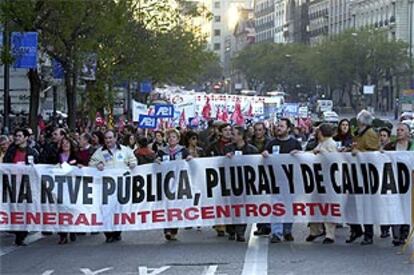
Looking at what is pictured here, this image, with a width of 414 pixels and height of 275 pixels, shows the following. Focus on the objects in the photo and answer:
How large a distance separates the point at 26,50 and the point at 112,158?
962 cm

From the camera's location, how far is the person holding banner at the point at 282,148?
15406 mm

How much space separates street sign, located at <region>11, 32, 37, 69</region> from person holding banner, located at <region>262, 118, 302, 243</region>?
1017 centimetres

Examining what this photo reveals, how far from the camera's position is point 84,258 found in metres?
14.0

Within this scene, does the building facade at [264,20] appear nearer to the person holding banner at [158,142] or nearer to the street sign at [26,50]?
the street sign at [26,50]

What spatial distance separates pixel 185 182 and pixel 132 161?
0.85 metres

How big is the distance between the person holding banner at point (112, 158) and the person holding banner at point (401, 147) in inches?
146

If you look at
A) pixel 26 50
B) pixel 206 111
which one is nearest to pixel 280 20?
pixel 206 111

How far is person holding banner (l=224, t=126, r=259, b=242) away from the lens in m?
15.6

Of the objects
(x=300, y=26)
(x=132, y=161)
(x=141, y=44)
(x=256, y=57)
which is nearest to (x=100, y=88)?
(x=141, y=44)

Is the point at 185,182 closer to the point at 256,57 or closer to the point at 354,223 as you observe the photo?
the point at 354,223


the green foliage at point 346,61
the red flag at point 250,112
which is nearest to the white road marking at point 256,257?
the red flag at point 250,112

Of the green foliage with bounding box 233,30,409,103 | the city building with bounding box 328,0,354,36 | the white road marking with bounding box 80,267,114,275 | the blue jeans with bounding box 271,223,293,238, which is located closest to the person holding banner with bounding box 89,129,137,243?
the blue jeans with bounding box 271,223,293,238

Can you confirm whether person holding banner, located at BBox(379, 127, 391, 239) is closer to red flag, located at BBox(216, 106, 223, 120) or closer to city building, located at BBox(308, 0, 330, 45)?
red flag, located at BBox(216, 106, 223, 120)

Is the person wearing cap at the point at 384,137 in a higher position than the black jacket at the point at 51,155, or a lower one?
higher
